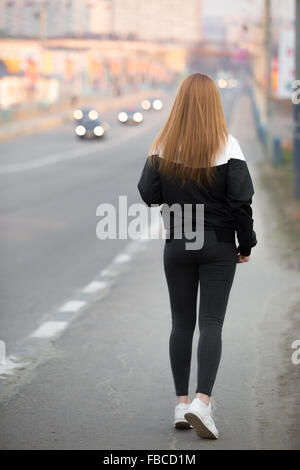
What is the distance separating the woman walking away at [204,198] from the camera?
18.1ft

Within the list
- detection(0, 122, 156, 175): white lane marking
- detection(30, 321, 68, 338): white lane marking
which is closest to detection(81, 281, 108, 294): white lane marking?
detection(30, 321, 68, 338): white lane marking

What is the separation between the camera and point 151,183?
221 inches

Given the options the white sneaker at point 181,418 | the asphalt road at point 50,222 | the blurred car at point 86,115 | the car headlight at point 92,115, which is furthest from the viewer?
the blurred car at point 86,115

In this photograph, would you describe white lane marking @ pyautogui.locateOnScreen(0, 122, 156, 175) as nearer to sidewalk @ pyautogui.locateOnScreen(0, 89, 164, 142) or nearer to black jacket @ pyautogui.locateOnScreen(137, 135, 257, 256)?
sidewalk @ pyautogui.locateOnScreen(0, 89, 164, 142)

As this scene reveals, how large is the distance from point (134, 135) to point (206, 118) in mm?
56533

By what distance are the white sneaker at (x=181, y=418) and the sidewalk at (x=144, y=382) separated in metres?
0.05

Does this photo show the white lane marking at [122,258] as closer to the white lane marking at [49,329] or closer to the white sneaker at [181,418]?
the white lane marking at [49,329]

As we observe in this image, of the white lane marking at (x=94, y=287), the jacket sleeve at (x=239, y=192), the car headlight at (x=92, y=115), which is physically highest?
the car headlight at (x=92, y=115)

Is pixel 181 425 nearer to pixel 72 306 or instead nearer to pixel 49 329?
pixel 49 329

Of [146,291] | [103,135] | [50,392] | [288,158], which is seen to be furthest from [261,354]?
[103,135]

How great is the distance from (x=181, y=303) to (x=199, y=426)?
2.08ft

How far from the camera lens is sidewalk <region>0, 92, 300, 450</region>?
5.56m

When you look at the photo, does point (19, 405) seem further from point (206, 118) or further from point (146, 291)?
point (146, 291)

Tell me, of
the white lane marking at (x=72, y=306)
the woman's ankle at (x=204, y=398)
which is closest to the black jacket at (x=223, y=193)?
the woman's ankle at (x=204, y=398)
